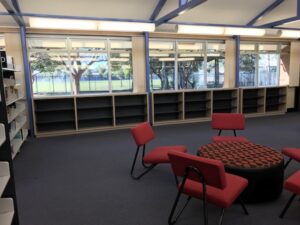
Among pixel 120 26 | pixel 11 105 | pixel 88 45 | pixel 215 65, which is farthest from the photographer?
pixel 215 65

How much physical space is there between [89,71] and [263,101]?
5289mm

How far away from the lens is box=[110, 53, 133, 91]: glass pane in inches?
260

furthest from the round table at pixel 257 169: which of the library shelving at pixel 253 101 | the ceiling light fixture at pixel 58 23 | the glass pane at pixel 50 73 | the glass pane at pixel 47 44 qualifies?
the library shelving at pixel 253 101

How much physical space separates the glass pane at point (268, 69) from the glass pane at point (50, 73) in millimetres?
6071

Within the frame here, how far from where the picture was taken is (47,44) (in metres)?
6.01

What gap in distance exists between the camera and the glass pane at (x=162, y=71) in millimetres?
7000

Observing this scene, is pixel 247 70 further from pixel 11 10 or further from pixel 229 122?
pixel 11 10

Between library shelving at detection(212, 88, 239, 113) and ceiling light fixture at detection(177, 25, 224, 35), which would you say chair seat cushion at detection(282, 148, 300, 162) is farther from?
library shelving at detection(212, 88, 239, 113)

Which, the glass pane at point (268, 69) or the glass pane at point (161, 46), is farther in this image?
the glass pane at point (268, 69)

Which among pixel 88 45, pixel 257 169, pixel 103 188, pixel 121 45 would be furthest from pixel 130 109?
pixel 257 169

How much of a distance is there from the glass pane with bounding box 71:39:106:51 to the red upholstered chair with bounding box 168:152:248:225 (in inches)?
198

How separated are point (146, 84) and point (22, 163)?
373cm

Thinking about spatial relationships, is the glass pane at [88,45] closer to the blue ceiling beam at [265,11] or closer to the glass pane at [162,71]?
the glass pane at [162,71]

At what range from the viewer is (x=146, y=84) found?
669cm
